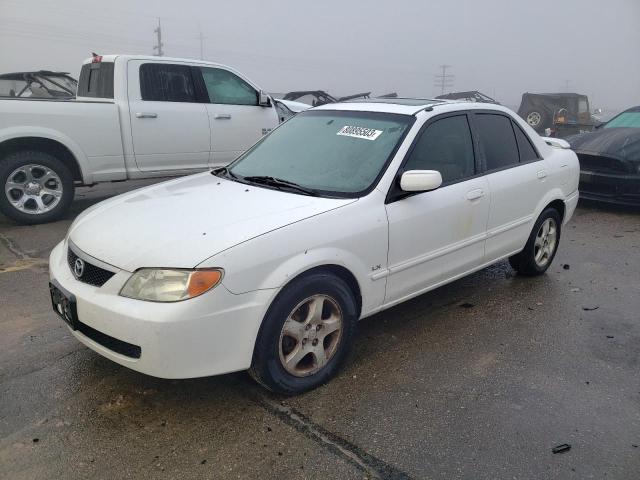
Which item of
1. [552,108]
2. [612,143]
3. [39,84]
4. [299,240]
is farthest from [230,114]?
[552,108]

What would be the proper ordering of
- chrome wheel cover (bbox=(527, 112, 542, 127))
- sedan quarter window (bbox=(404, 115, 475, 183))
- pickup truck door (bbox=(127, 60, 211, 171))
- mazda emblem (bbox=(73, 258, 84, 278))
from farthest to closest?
1. chrome wheel cover (bbox=(527, 112, 542, 127))
2. pickup truck door (bbox=(127, 60, 211, 171))
3. sedan quarter window (bbox=(404, 115, 475, 183))
4. mazda emblem (bbox=(73, 258, 84, 278))

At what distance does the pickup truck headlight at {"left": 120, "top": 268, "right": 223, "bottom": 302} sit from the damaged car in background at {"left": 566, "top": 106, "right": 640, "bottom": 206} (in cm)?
696

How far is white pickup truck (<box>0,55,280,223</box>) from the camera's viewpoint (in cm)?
613

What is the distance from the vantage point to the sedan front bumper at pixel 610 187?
748 centimetres

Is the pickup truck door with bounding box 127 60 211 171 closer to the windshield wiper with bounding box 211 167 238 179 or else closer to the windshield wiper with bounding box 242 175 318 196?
the windshield wiper with bounding box 211 167 238 179

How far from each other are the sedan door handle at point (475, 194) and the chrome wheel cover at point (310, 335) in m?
1.37

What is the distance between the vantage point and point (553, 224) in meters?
4.91

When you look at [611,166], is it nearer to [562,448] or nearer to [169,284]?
[562,448]

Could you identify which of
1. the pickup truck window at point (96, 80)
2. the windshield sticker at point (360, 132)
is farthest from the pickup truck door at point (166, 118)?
the windshield sticker at point (360, 132)

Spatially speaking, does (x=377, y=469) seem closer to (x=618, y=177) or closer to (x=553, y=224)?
(x=553, y=224)

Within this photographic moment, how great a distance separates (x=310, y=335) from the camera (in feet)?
9.66

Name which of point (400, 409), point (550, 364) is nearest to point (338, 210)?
point (400, 409)

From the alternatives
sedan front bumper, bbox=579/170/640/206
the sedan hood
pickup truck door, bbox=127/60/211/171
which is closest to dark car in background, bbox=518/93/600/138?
the sedan hood

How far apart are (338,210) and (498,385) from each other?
138 cm
